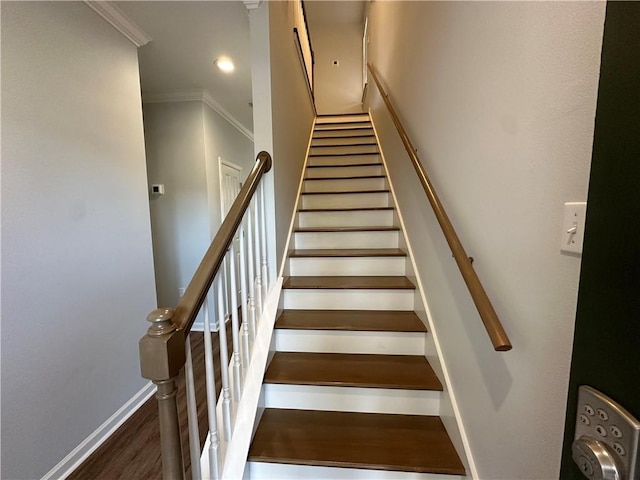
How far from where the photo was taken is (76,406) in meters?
1.67

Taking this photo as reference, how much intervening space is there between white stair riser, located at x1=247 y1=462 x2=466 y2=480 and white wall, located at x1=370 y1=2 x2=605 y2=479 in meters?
0.27

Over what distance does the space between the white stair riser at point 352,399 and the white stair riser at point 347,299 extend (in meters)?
0.56

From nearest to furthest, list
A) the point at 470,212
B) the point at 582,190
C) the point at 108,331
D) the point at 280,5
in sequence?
the point at 582,190 → the point at 470,212 → the point at 108,331 → the point at 280,5

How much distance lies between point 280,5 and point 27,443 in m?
2.99

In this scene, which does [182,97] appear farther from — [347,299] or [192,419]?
[192,419]

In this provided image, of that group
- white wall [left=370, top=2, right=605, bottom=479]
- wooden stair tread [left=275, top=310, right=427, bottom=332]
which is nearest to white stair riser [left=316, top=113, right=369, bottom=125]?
white wall [left=370, top=2, right=605, bottom=479]

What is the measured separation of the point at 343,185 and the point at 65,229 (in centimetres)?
219

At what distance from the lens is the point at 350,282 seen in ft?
6.48

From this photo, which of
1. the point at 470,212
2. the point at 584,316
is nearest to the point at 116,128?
the point at 470,212

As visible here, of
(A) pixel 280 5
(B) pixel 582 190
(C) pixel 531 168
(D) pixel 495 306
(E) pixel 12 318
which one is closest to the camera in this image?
(B) pixel 582 190

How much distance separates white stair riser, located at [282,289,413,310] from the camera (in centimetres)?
Answer: 188

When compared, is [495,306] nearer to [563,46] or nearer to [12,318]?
[563,46]

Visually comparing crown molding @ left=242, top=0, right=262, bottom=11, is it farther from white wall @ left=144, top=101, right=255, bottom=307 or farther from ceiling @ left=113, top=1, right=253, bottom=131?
white wall @ left=144, top=101, right=255, bottom=307

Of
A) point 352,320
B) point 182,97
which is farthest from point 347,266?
point 182,97
